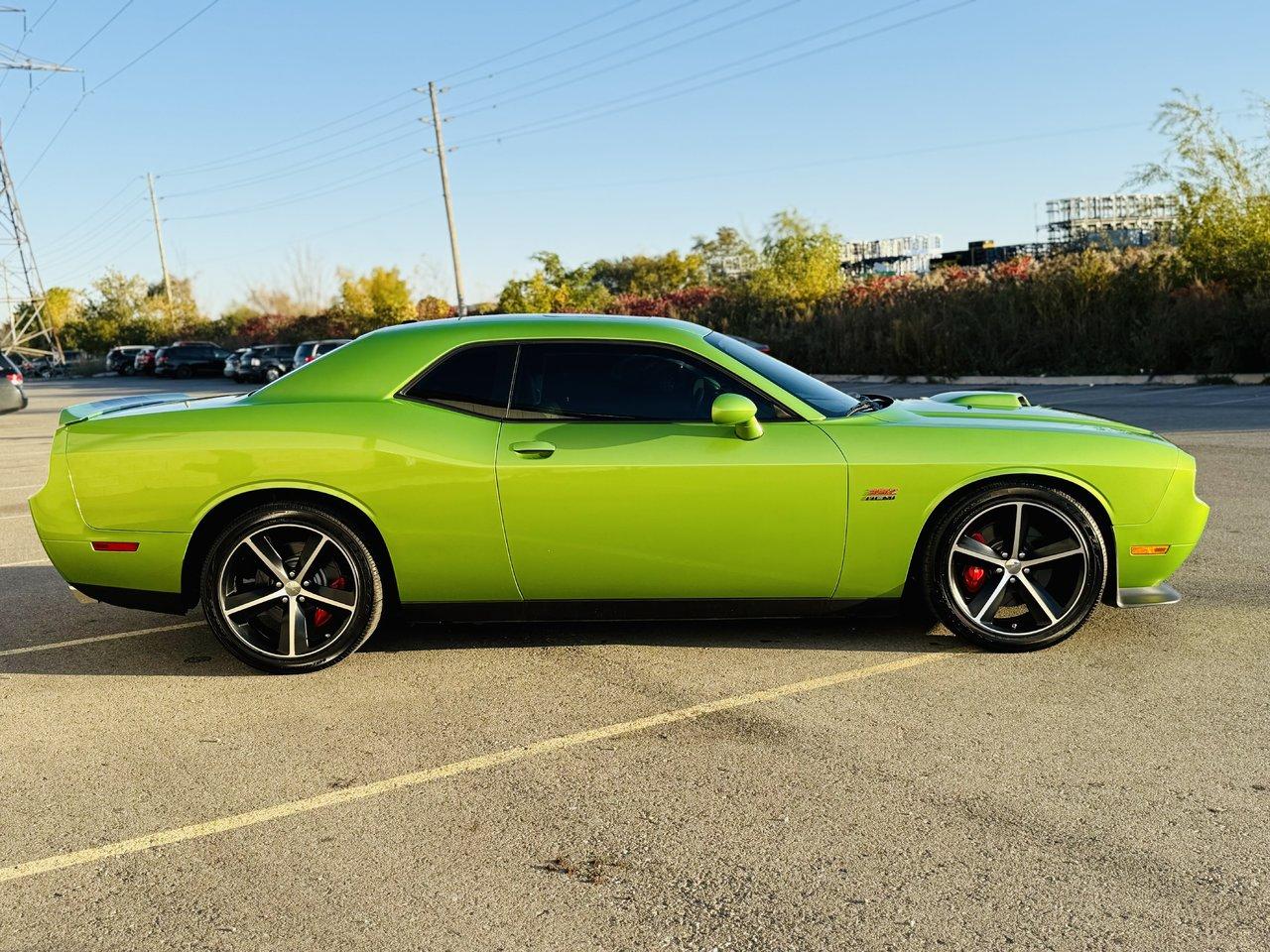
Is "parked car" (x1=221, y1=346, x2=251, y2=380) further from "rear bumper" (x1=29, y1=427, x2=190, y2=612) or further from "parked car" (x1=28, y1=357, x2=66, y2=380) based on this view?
"rear bumper" (x1=29, y1=427, x2=190, y2=612)

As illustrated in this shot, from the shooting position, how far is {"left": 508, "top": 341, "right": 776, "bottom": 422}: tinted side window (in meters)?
5.02

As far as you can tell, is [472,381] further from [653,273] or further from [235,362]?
[653,273]

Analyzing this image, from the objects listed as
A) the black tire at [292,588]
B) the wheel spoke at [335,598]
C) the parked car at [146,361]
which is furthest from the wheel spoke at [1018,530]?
the parked car at [146,361]

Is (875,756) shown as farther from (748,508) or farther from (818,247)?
(818,247)

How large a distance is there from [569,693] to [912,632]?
1690mm

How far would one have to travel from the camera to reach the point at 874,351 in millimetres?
27469

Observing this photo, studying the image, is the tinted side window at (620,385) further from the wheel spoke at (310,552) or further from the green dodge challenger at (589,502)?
the wheel spoke at (310,552)

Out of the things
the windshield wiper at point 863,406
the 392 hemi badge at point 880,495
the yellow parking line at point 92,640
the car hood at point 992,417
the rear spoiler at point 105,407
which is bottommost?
the yellow parking line at point 92,640

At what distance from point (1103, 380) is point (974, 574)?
18.6 metres

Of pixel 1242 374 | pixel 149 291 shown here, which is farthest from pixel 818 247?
pixel 149 291

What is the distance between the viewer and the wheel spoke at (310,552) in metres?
4.98

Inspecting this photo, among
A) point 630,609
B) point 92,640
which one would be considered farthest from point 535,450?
point 92,640

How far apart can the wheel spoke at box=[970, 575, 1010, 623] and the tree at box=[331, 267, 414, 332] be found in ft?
172

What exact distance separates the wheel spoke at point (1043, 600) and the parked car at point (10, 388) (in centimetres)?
2436
